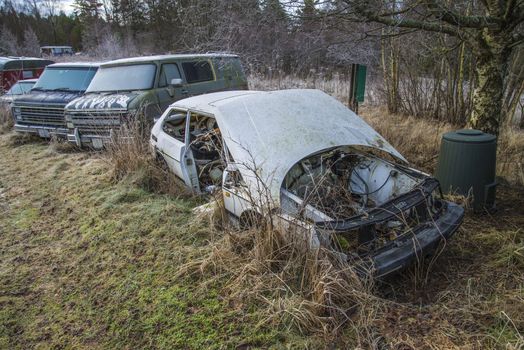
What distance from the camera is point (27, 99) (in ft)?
30.3

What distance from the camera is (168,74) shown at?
8398 mm

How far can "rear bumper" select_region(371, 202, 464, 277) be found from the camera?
9.83ft

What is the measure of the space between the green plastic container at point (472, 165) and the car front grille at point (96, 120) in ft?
18.2

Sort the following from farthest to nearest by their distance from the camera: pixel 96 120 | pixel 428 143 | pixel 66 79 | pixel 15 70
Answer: pixel 15 70, pixel 66 79, pixel 96 120, pixel 428 143

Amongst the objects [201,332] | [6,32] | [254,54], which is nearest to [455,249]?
[201,332]

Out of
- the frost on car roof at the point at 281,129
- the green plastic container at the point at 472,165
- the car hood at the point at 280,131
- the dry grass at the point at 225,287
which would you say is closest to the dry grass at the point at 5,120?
the dry grass at the point at 225,287

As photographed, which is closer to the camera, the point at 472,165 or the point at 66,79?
the point at 472,165

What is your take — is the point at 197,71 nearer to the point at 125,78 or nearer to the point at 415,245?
the point at 125,78

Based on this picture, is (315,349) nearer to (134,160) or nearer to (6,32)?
(134,160)

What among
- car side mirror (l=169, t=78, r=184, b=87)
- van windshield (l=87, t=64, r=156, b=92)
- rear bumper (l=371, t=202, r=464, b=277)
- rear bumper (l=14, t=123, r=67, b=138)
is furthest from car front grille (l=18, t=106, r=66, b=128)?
rear bumper (l=371, t=202, r=464, b=277)

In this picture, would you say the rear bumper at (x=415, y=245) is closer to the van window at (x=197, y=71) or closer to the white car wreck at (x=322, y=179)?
the white car wreck at (x=322, y=179)

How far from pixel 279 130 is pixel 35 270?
2.91 meters

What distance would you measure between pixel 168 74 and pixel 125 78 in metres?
0.90

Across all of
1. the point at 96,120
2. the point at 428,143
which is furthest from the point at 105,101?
the point at 428,143
